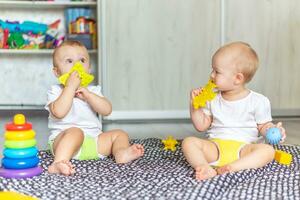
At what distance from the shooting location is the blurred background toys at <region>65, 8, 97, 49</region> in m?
3.11

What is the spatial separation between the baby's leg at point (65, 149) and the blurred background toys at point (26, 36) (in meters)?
1.70

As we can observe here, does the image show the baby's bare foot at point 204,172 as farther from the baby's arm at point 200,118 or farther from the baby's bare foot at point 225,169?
the baby's arm at point 200,118

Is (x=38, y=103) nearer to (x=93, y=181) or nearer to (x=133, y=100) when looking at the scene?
(x=133, y=100)

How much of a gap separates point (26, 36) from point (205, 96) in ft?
6.42

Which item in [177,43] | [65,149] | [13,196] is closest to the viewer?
[13,196]

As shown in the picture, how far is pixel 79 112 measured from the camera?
172cm

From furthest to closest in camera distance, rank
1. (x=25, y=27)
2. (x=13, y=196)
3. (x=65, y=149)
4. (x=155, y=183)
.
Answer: (x=25, y=27), (x=65, y=149), (x=155, y=183), (x=13, y=196)

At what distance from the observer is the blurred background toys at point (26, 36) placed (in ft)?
10.5

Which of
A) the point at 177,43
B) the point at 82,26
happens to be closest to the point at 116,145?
the point at 177,43

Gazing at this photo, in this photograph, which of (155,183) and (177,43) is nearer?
(155,183)

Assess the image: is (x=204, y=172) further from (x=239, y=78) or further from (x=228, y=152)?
(x=239, y=78)

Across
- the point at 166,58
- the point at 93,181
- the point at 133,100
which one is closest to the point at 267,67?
the point at 166,58

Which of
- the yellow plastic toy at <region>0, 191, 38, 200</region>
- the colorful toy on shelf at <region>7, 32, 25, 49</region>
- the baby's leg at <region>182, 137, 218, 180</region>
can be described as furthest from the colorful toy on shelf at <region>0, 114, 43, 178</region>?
the colorful toy on shelf at <region>7, 32, 25, 49</region>

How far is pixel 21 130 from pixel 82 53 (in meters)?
0.47
